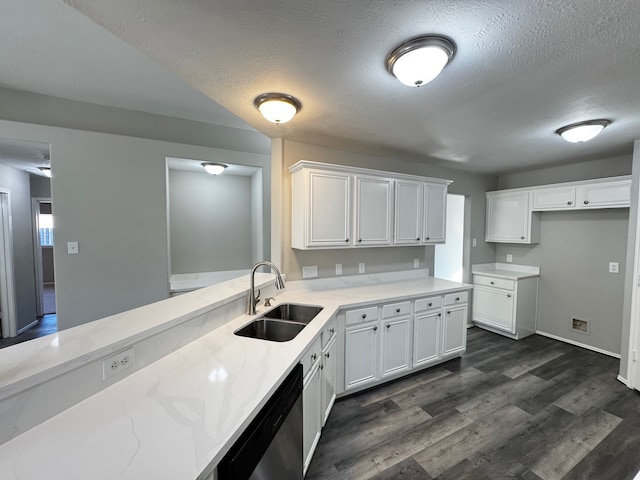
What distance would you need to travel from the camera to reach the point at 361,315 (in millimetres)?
2369

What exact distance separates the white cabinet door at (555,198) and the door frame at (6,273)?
24.3ft

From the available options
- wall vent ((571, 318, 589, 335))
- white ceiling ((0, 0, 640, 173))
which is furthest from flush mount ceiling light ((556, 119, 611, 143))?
wall vent ((571, 318, 589, 335))

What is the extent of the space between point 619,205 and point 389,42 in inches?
138

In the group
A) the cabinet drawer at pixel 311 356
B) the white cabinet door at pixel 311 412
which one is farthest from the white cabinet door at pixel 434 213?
the white cabinet door at pixel 311 412

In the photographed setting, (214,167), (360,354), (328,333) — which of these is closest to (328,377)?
(328,333)

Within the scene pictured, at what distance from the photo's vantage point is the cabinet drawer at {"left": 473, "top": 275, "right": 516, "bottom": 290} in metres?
3.69

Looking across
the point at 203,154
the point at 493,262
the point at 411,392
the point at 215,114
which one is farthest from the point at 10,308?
the point at 493,262

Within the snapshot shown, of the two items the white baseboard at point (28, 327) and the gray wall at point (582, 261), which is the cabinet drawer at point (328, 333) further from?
the white baseboard at point (28, 327)

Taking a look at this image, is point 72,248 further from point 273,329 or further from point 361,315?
point 361,315

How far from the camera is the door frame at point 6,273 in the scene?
3.67 meters

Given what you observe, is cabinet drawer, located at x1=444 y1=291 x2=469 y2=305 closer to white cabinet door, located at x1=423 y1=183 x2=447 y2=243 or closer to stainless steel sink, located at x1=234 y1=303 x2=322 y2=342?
white cabinet door, located at x1=423 y1=183 x2=447 y2=243

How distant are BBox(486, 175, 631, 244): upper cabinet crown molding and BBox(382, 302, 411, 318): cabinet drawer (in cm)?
248

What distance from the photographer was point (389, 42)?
1.29m

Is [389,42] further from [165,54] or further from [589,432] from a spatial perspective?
[589,432]
